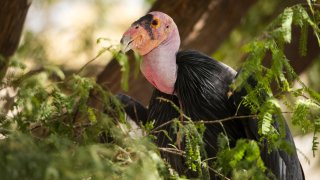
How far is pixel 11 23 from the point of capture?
421 cm

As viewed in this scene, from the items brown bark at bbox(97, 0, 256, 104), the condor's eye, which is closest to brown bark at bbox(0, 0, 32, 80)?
brown bark at bbox(97, 0, 256, 104)

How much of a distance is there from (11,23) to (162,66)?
1.05m

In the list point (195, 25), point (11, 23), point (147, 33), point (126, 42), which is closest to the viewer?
point (126, 42)

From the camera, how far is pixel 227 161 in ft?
9.04

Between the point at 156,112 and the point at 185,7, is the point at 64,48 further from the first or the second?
the point at 156,112

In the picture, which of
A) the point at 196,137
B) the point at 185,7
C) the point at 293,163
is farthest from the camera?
the point at 185,7

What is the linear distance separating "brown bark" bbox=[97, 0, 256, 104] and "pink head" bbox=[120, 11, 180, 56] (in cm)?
119

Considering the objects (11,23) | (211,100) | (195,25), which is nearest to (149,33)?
(211,100)

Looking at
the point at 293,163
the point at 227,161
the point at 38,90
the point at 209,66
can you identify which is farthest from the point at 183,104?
the point at 38,90

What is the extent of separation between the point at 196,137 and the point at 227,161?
0.61ft

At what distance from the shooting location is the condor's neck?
3639 millimetres

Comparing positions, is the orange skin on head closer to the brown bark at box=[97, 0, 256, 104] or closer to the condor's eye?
the condor's eye

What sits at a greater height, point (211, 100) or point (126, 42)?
point (126, 42)

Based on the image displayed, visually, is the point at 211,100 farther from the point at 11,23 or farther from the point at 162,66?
the point at 11,23
